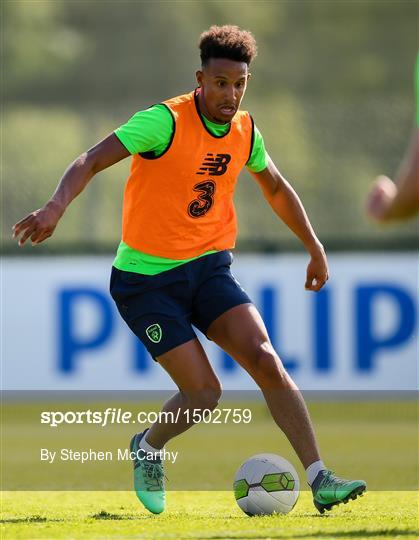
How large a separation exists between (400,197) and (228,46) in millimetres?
1889

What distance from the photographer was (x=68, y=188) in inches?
225

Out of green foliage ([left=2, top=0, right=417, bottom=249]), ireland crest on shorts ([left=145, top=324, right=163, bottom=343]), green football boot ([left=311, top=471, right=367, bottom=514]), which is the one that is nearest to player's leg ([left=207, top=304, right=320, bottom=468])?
green football boot ([left=311, top=471, right=367, bottom=514])

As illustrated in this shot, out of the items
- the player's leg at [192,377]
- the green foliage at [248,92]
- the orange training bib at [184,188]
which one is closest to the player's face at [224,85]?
the orange training bib at [184,188]

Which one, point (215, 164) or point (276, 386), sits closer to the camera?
point (276, 386)

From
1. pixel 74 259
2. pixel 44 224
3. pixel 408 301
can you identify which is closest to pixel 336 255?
pixel 408 301

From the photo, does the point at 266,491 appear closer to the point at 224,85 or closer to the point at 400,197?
the point at 224,85

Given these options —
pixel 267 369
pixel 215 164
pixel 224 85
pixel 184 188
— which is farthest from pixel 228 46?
pixel 267 369

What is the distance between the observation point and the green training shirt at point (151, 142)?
6016mm

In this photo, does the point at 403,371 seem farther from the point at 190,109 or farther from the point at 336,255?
the point at 190,109

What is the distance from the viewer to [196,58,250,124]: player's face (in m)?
6.19

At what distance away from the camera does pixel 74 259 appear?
13109 mm

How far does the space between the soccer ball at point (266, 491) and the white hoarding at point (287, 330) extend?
607 cm

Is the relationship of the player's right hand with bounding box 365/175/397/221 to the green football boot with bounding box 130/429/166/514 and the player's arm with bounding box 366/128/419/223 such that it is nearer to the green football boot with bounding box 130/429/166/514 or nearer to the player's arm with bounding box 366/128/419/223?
the player's arm with bounding box 366/128/419/223

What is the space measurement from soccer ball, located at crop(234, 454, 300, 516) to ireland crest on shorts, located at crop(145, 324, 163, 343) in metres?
0.76
